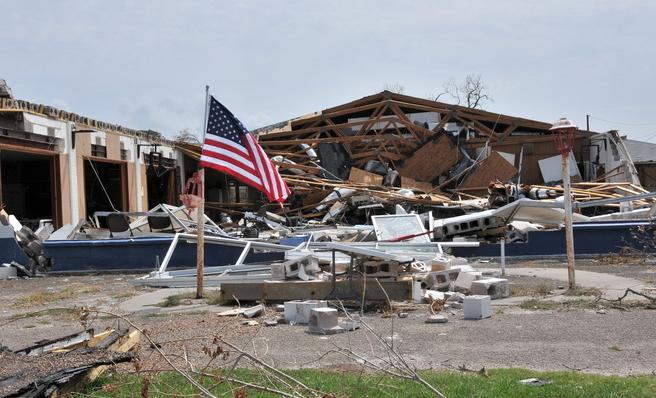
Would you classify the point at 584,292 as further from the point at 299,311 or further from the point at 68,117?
the point at 68,117

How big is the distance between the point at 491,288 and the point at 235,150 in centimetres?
495

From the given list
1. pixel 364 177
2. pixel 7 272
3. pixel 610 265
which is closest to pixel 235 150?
pixel 610 265

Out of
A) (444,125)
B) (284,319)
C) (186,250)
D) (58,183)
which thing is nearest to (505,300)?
(284,319)

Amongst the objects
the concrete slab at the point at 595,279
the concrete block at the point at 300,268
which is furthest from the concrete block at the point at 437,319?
the concrete slab at the point at 595,279

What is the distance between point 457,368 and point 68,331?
19.3ft

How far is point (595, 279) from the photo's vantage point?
538 inches

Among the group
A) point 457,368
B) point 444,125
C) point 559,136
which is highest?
point 444,125

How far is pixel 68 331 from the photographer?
1017cm

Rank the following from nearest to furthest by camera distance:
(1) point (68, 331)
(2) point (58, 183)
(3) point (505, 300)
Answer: (1) point (68, 331), (3) point (505, 300), (2) point (58, 183)

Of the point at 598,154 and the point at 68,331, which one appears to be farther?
the point at 598,154

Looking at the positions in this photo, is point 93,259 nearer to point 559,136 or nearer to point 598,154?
point 559,136

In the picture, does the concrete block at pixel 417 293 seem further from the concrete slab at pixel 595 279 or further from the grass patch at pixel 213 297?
the grass patch at pixel 213 297

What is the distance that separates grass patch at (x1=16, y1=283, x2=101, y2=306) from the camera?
13.5m

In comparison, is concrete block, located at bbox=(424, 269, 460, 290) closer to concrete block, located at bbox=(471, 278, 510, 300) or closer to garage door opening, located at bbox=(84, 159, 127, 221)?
concrete block, located at bbox=(471, 278, 510, 300)
